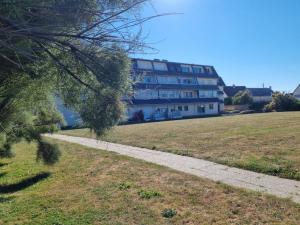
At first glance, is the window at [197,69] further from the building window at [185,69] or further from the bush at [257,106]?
the bush at [257,106]

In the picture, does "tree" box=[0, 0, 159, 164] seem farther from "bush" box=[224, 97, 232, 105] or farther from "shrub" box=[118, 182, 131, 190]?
"bush" box=[224, 97, 232, 105]

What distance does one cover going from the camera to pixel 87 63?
3.66m

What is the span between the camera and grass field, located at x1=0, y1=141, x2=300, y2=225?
667cm

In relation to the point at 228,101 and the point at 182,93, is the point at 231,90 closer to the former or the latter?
the point at 228,101

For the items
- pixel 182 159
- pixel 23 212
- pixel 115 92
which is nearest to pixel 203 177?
pixel 182 159

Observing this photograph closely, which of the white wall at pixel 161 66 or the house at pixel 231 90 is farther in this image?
the house at pixel 231 90

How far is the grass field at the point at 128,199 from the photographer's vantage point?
667 centimetres

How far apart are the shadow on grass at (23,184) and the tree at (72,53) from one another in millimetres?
7557

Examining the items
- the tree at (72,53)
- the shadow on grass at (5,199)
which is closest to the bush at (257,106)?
the shadow on grass at (5,199)

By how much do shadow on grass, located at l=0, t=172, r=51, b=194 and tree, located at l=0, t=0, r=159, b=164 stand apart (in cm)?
756

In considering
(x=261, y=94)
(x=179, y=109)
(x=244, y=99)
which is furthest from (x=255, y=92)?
(x=179, y=109)

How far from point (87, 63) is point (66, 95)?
2.64ft

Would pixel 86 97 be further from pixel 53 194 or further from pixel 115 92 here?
pixel 53 194

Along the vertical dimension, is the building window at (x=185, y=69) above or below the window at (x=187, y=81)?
above
